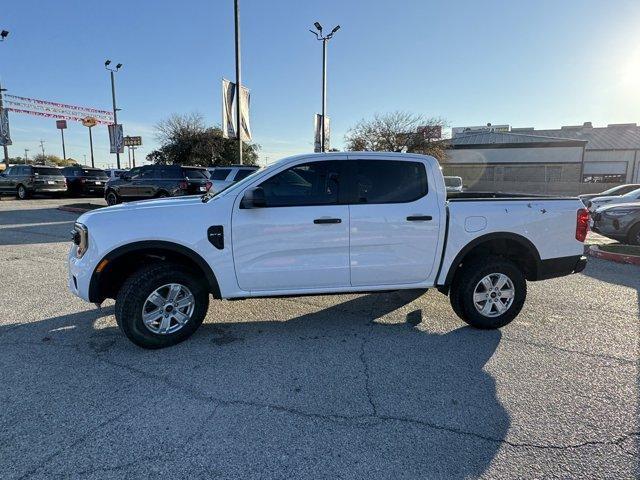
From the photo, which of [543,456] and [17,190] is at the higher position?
[17,190]

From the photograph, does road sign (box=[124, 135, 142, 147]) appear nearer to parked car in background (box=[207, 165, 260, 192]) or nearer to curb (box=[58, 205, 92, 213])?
curb (box=[58, 205, 92, 213])

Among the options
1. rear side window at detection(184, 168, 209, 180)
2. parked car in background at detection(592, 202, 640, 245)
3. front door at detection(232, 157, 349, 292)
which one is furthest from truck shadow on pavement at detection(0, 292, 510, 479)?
rear side window at detection(184, 168, 209, 180)

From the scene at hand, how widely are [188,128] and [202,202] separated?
42404mm

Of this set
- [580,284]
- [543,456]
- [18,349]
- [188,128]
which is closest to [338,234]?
[543,456]

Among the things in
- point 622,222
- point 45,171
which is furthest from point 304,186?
point 45,171

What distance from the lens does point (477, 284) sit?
4.23 meters

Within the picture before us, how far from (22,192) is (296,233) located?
23.1m

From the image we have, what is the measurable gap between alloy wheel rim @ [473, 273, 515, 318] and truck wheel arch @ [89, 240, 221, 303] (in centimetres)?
274

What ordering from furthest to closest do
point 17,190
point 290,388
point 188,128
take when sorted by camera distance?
1. point 188,128
2. point 17,190
3. point 290,388

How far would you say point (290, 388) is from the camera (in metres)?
3.14

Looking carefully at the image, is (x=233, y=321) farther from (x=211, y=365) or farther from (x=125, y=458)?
(x=125, y=458)

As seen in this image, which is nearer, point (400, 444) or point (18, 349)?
point (400, 444)

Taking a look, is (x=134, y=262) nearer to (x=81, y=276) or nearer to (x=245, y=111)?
(x=81, y=276)

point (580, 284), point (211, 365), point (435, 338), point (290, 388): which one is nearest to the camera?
point (290, 388)
